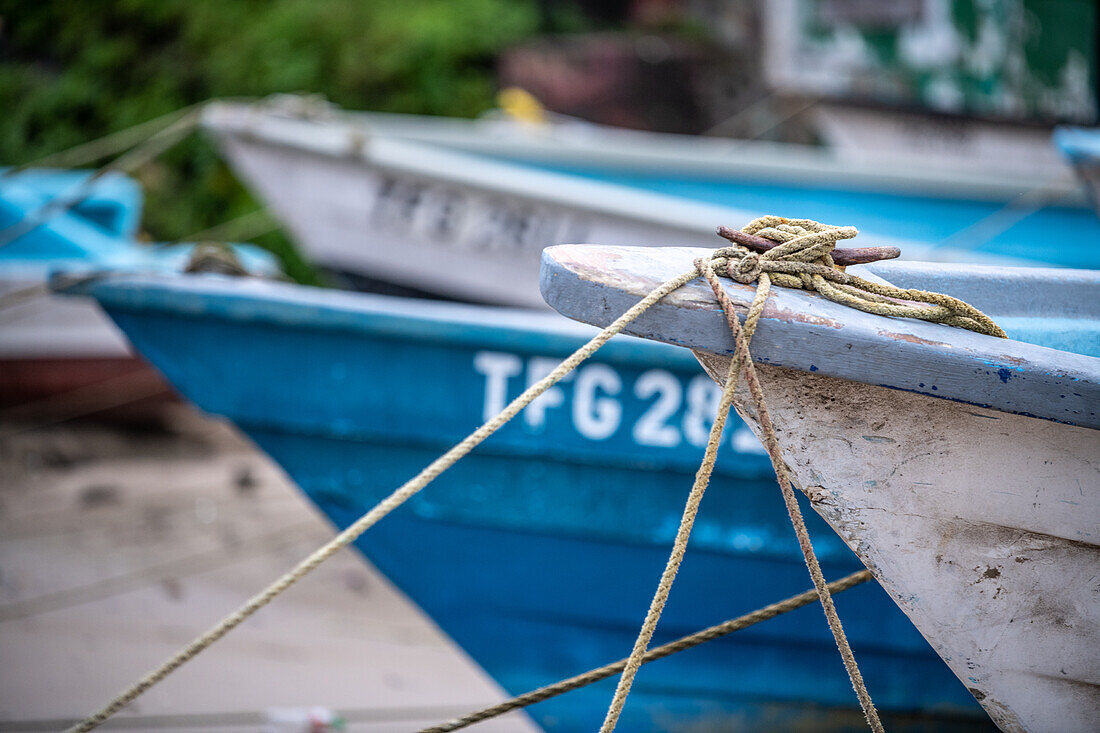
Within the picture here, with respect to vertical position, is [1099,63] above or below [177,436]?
above

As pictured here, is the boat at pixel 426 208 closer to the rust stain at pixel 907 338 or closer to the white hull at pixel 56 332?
the white hull at pixel 56 332

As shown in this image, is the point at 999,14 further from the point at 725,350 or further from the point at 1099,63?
the point at 725,350

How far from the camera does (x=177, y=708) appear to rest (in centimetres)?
273

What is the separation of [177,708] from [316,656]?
1.59 feet

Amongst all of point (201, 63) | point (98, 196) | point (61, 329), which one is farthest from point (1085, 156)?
point (201, 63)

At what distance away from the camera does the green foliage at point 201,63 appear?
7520mm

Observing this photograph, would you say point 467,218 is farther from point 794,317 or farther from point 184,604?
point 794,317

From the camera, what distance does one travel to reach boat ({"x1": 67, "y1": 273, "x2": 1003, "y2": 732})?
2311mm

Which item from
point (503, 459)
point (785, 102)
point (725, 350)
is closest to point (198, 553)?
point (503, 459)

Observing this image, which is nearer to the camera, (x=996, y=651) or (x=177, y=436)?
(x=996, y=651)

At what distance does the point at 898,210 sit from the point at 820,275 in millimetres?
4769

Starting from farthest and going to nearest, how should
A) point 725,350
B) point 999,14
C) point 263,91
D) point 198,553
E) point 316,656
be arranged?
point 999,14
point 263,91
point 198,553
point 316,656
point 725,350

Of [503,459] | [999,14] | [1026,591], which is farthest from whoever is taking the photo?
[999,14]

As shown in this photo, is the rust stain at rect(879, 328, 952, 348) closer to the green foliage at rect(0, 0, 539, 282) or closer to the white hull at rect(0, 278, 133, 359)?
the white hull at rect(0, 278, 133, 359)
